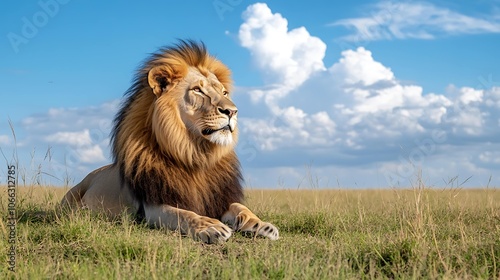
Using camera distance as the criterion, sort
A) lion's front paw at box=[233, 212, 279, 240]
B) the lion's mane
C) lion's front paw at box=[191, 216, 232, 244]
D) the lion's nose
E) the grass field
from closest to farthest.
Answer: the grass field < lion's front paw at box=[191, 216, 232, 244] < lion's front paw at box=[233, 212, 279, 240] < the lion's nose < the lion's mane

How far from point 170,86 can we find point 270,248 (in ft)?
5.45

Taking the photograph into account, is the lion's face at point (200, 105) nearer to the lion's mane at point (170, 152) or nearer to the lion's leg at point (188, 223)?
the lion's mane at point (170, 152)

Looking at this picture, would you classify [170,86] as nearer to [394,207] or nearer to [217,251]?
[217,251]

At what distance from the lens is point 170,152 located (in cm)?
545

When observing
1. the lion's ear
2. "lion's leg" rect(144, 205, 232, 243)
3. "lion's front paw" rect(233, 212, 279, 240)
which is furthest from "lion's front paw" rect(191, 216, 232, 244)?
the lion's ear

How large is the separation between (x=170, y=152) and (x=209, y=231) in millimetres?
926

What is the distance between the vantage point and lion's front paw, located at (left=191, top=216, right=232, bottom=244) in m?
4.79

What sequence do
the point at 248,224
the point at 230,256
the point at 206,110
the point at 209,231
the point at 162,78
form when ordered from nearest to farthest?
1. the point at 230,256
2. the point at 209,231
3. the point at 248,224
4. the point at 206,110
5. the point at 162,78

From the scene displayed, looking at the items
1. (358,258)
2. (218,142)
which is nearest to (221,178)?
(218,142)

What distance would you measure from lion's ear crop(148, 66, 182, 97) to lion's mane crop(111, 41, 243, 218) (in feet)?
0.10

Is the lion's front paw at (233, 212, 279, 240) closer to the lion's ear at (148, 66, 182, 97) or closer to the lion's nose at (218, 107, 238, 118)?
the lion's nose at (218, 107, 238, 118)

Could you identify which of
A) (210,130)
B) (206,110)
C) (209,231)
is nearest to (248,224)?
(209,231)

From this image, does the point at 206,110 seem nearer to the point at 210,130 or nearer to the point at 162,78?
the point at 210,130

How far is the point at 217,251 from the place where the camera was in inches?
180
